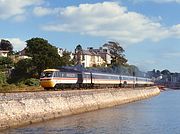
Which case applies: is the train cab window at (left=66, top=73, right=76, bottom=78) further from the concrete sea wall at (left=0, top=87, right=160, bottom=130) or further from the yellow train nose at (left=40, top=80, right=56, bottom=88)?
the yellow train nose at (left=40, top=80, right=56, bottom=88)

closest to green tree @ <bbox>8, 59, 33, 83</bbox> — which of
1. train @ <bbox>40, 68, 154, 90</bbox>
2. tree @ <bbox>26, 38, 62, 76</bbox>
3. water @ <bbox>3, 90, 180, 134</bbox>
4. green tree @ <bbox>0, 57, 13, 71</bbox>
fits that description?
tree @ <bbox>26, 38, 62, 76</bbox>

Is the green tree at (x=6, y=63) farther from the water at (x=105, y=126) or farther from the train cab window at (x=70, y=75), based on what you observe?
the water at (x=105, y=126)

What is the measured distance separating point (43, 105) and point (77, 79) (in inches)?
1006

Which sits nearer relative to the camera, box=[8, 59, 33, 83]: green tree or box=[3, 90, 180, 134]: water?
box=[3, 90, 180, 134]: water

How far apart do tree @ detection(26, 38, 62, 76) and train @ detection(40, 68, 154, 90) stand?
1649 cm

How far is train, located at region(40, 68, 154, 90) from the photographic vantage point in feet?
185

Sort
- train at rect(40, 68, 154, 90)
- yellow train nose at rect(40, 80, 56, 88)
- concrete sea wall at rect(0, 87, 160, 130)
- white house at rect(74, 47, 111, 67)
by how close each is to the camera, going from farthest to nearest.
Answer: white house at rect(74, 47, 111, 67)
train at rect(40, 68, 154, 90)
yellow train nose at rect(40, 80, 56, 88)
concrete sea wall at rect(0, 87, 160, 130)

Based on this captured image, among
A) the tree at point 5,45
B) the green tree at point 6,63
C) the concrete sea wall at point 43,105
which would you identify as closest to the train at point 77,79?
the concrete sea wall at point 43,105

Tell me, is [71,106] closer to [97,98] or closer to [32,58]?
[97,98]

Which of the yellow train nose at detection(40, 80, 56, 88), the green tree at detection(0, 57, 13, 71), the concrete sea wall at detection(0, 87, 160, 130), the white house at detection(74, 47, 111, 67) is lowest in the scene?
the concrete sea wall at detection(0, 87, 160, 130)

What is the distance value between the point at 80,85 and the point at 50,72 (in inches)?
540

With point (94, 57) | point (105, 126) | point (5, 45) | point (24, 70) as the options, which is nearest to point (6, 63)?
point (24, 70)

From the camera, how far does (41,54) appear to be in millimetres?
103125

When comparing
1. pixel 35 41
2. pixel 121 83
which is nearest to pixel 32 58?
pixel 35 41
